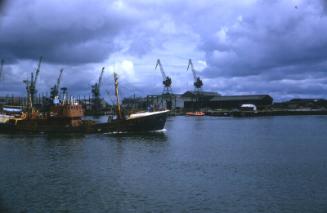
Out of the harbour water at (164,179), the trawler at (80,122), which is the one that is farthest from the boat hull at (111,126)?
the harbour water at (164,179)

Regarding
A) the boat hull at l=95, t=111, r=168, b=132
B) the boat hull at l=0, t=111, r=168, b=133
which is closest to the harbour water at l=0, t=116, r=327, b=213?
the boat hull at l=0, t=111, r=168, b=133

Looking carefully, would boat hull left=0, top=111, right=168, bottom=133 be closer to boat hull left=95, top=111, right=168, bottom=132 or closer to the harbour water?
boat hull left=95, top=111, right=168, bottom=132

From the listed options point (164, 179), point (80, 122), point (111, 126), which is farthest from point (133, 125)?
point (164, 179)

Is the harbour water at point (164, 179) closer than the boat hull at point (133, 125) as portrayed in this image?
Yes

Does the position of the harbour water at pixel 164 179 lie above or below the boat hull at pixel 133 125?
below

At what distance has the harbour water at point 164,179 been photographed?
30.2 meters

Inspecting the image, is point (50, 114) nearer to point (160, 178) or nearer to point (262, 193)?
point (160, 178)

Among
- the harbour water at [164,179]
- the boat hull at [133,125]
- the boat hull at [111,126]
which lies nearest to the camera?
the harbour water at [164,179]

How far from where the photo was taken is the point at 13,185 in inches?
1443

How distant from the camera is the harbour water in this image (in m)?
30.2

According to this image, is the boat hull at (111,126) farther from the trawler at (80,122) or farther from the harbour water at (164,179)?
the harbour water at (164,179)

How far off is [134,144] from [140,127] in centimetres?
1933

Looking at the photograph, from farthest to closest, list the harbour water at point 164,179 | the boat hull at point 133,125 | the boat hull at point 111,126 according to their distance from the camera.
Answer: the boat hull at point 111,126 → the boat hull at point 133,125 → the harbour water at point 164,179

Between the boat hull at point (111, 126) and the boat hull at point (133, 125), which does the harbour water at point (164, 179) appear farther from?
the boat hull at point (133, 125)
